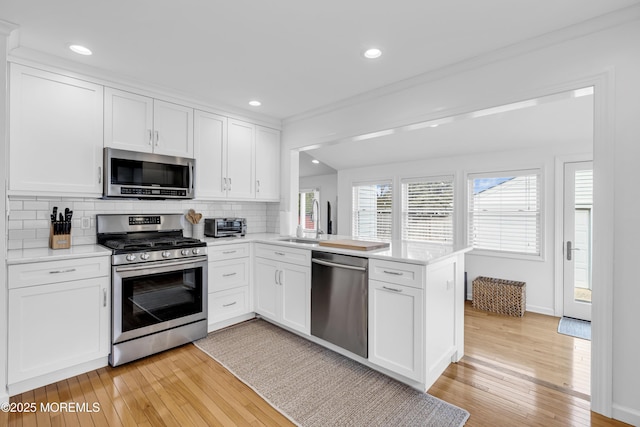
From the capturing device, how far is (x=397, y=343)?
2324 millimetres

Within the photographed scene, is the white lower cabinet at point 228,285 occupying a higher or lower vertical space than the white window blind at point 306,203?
lower

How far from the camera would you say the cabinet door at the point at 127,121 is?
2.83 metres

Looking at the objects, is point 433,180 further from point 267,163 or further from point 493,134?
point 267,163

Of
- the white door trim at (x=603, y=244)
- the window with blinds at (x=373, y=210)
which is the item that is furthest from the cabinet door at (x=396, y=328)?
the window with blinds at (x=373, y=210)

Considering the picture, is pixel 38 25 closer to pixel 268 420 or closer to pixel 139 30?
pixel 139 30

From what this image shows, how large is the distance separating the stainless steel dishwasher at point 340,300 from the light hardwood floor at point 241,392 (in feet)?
2.31

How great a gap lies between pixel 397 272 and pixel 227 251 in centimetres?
190

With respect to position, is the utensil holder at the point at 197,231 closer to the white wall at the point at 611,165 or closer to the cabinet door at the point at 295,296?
the cabinet door at the point at 295,296

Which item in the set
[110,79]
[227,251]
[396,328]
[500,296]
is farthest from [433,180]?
[110,79]

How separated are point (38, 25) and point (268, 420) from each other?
302 cm

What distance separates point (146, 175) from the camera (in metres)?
3.00

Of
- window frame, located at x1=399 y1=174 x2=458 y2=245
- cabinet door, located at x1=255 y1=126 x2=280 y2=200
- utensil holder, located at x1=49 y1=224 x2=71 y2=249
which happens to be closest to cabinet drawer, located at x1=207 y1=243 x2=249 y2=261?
cabinet door, located at x1=255 y1=126 x2=280 y2=200

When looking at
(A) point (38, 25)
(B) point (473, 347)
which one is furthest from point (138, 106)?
(B) point (473, 347)

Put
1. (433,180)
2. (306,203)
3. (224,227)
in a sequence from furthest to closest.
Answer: (306,203)
(433,180)
(224,227)
